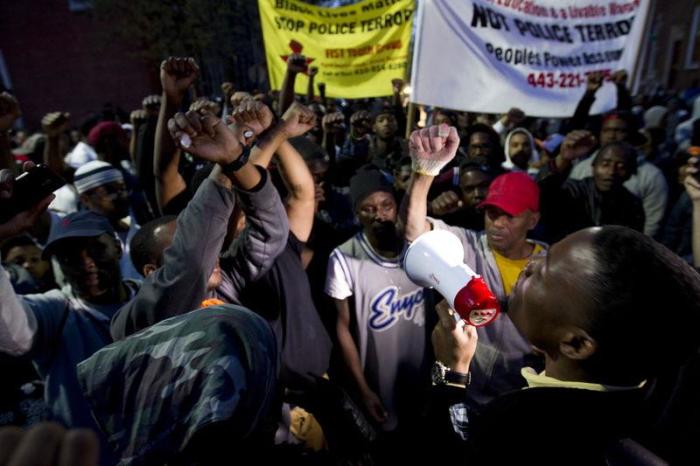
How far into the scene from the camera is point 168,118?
7.53ft

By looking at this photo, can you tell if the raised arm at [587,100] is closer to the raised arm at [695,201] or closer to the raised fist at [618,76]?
the raised fist at [618,76]

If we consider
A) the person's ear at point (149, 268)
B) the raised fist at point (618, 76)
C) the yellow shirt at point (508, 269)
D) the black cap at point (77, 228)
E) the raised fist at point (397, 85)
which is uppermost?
the raised fist at point (618, 76)

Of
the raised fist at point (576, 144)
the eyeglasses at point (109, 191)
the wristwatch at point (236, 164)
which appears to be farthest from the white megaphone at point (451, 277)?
the raised fist at point (576, 144)

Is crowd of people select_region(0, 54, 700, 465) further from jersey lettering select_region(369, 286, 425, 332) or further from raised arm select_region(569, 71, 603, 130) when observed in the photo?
raised arm select_region(569, 71, 603, 130)

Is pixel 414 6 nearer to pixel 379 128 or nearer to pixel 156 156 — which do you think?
pixel 379 128

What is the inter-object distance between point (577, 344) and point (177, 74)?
2.08m

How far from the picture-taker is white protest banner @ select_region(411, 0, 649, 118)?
3.94 m

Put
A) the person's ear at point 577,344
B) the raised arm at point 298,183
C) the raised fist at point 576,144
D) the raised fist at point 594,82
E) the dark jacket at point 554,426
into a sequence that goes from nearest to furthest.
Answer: the dark jacket at point 554,426
the person's ear at point 577,344
the raised arm at point 298,183
the raised fist at point 576,144
the raised fist at point 594,82

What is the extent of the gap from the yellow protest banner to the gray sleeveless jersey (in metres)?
3.31

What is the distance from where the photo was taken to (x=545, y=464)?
910 millimetres

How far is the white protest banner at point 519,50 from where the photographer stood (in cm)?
394

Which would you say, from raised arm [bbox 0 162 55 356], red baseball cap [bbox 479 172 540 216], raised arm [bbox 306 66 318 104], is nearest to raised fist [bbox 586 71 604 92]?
red baseball cap [bbox 479 172 540 216]

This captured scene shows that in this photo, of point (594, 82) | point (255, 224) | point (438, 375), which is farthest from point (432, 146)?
point (594, 82)

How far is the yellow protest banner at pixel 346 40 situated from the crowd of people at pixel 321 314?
81.2 inches
